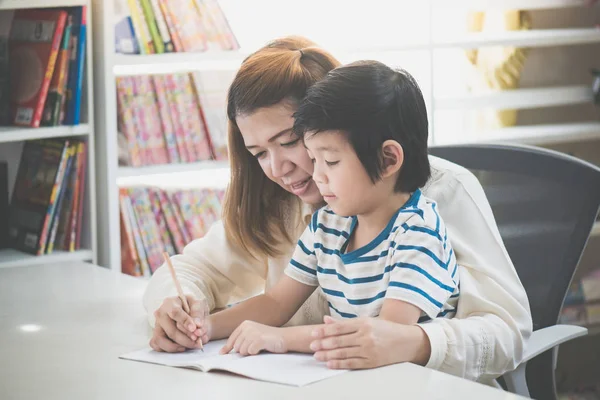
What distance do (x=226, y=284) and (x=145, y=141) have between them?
2.85ft

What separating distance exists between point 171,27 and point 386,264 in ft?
4.68

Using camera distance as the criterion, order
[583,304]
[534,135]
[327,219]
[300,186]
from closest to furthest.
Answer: [327,219] → [300,186] → [534,135] → [583,304]

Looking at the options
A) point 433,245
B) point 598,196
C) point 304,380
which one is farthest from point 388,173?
point 598,196

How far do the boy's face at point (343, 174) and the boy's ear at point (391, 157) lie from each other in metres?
0.03

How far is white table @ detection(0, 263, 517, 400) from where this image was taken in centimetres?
118

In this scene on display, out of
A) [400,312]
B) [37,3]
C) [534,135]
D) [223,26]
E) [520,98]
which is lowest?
[534,135]

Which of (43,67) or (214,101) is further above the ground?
(43,67)

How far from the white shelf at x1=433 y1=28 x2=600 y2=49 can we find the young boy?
1582 mm

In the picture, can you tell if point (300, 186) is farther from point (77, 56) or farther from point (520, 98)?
point (520, 98)

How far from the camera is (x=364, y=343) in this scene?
125 centimetres

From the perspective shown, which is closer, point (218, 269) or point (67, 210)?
point (218, 269)

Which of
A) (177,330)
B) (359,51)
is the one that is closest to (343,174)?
(177,330)

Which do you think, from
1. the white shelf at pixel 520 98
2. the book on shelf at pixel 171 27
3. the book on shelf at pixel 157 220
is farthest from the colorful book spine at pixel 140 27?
the white shelf at pixel 520 98

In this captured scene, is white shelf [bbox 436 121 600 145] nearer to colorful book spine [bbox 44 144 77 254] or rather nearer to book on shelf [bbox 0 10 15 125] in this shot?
colorful book spine [bbox 44 144 77 254]
